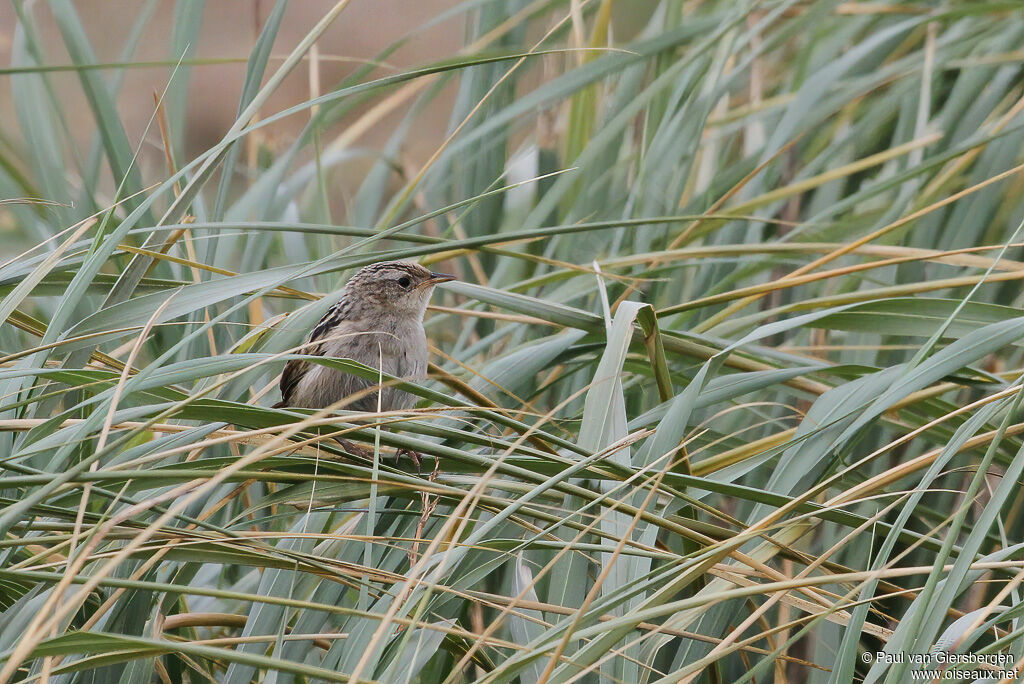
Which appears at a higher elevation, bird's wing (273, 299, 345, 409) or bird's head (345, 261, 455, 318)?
bird's head (345, 261, 455, 318)

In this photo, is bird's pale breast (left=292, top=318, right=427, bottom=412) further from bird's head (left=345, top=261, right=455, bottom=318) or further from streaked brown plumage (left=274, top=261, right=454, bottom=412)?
bird's head (left=345, top=261, right=455, bottom=318)

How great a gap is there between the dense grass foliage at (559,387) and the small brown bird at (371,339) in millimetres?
101

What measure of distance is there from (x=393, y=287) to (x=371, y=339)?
24cm

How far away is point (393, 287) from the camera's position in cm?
298

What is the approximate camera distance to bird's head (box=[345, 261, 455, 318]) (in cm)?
293

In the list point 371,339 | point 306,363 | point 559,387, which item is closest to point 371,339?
point 371,339

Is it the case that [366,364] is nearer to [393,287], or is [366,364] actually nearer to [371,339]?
[371,339]

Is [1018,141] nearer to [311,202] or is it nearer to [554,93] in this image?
[554,93]

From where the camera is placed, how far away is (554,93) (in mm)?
3352

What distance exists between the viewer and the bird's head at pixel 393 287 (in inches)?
115

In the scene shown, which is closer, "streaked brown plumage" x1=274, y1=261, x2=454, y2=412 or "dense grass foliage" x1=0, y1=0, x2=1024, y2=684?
"dense grass foliage" x1=0, y1=0, x2=1024, y2=684

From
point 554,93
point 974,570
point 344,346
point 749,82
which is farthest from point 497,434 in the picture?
point 749,82

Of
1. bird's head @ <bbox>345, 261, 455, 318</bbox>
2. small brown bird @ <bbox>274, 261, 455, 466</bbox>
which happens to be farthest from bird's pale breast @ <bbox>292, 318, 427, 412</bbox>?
bird's head @ <bbox>345, 261, 455, 318</bbox>

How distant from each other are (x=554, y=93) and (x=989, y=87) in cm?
150
